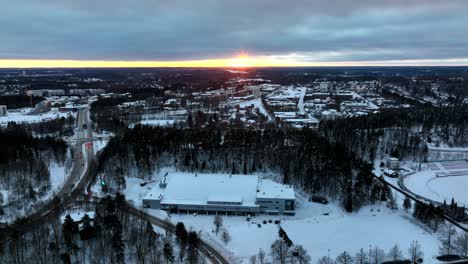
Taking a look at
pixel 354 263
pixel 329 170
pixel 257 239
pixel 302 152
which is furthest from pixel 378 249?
pixel 302 152

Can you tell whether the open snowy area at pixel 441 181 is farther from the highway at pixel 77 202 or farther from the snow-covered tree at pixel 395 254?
the highway at pixel 77 202

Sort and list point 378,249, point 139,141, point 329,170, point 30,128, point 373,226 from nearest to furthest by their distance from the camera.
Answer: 1. point 378,249
2. point 373,226
3. point 329,170
4. point 139,141
5. point 30,128

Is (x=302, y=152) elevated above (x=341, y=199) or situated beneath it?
elevated above

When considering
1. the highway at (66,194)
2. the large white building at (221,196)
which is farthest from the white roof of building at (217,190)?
the highway at (66,194)

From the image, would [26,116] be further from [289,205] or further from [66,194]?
[289,205]

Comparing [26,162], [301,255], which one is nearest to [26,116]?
[26,162]

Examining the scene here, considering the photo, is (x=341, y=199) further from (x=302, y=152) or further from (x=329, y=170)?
(x=302, y=152)
